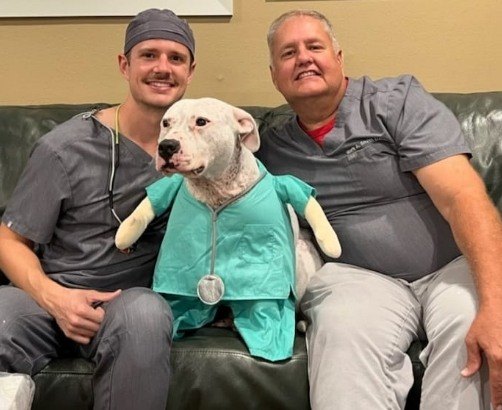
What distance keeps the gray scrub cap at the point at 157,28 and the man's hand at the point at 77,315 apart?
61 cm

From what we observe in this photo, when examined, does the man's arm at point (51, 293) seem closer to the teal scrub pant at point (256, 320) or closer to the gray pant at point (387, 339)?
the teal scrub pant at point (256, 320)

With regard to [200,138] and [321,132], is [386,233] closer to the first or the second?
[321,132]

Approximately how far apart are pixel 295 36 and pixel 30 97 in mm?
1008

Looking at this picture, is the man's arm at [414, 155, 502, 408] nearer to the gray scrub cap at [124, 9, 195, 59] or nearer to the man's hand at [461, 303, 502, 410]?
the man's hand at [461, 303, 502, 410]

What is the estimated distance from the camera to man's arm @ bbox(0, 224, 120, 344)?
1.31 m

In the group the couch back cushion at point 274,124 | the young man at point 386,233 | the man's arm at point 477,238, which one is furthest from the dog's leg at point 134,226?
the man's arm at point 477,238

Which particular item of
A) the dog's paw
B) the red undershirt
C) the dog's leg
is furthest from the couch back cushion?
the dog's paw

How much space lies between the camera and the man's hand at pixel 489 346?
3.75 feet

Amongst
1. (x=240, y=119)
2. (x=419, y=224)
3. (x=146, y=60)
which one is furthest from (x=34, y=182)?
(x=419, y=224)

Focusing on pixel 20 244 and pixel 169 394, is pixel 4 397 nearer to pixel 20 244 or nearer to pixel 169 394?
pixel 169 394

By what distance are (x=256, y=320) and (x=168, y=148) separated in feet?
1.34

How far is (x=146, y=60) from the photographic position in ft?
5.02

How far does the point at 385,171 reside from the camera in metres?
1.54

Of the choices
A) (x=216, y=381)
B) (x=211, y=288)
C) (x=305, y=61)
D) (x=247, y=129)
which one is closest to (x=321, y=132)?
(x=305, y=61)
